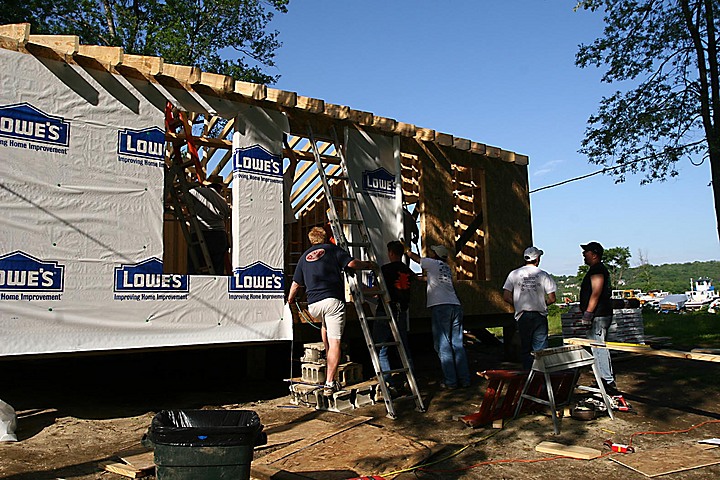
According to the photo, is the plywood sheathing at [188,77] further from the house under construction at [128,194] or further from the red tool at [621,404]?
the red tool at [621,404]

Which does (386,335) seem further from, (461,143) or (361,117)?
(461,143)

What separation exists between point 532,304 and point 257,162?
3470 mm

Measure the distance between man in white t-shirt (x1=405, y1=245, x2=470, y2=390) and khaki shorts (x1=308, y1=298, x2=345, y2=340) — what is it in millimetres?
1268

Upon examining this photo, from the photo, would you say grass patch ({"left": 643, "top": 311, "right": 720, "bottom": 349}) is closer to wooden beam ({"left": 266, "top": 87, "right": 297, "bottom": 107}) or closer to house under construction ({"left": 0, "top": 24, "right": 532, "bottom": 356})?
house under construction ({"left": 0, "top": 24, "right": 532, "bottom": 356})

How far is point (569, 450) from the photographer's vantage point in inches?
175

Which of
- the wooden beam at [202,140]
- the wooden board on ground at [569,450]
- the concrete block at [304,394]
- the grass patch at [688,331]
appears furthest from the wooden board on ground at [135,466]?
the grass patch at [688,331]

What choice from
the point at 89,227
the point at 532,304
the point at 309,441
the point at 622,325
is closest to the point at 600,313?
the point at 532,304

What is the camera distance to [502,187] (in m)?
9.63

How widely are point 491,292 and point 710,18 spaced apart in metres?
9.95

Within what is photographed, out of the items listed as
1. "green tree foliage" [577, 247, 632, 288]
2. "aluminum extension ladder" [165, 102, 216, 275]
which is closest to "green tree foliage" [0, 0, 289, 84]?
"aluminum extension ladder" [165, 102, 216, 275]

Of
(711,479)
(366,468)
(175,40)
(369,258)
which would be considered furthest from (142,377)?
(175,40)

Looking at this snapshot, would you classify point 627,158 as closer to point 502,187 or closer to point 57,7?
point 502,187

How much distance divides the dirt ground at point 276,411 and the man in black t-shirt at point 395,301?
0.58 metres

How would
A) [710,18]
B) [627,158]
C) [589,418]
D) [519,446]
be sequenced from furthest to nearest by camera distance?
[627,158] → [710,18] → [589,418] → [519,446]
